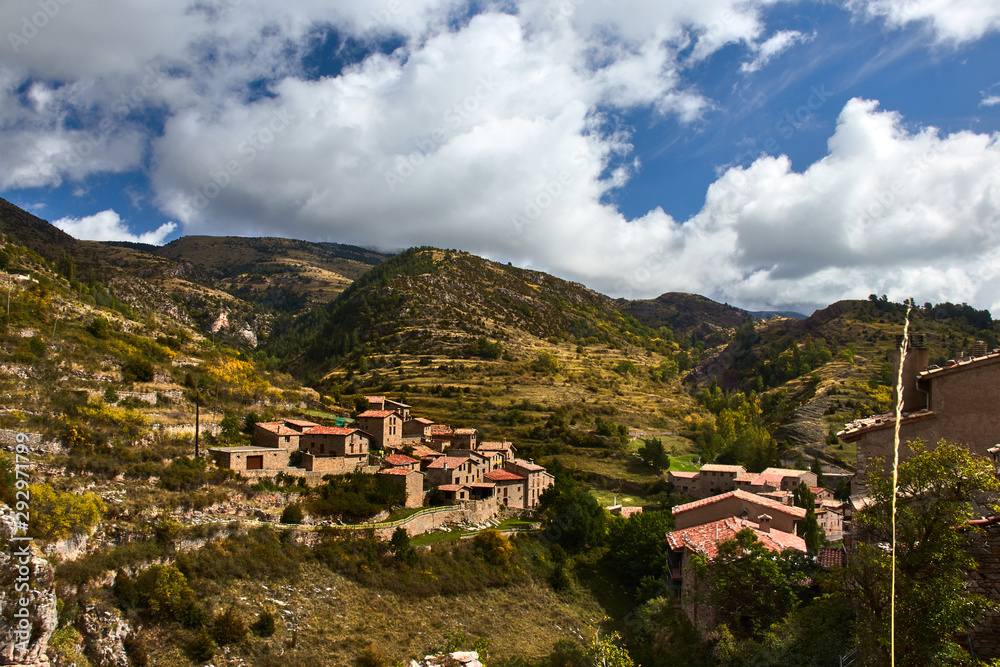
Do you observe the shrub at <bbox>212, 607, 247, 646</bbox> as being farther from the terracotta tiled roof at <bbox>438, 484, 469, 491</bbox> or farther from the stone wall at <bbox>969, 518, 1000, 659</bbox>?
the stone wall at <bbox>969, 518, 1000, 659</bbox>

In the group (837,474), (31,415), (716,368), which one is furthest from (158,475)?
(716,368)

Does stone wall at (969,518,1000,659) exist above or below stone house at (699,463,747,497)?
above

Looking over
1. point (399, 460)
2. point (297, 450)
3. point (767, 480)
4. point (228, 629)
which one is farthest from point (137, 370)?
point (767, 480)

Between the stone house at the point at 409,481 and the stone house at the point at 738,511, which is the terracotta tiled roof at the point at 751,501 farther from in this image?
the stone house at the point at 409,481

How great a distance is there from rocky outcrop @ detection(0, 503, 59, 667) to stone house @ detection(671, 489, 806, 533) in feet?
93.7

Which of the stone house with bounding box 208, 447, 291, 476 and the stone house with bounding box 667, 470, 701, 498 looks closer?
the stone house with bounding box 208, 447, 291, 476

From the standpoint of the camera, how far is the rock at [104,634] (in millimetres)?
20562

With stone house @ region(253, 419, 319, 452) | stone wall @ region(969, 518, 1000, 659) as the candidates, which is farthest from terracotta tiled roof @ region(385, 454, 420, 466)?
stone wall @ region(969, 518, 1000, 659)

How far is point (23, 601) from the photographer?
60.3 feet

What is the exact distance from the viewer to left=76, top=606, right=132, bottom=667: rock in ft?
67.5

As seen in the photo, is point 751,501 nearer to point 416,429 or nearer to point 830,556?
point 830,556

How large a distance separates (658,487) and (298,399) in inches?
1434

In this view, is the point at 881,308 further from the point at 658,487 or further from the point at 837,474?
the point at 658,487

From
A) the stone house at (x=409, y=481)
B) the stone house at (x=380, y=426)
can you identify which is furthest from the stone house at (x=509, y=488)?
the stone house at (x=380, y=426)
